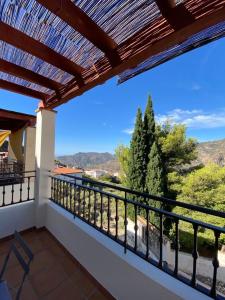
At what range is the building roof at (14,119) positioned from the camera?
16.5ft

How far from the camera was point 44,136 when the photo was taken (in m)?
3.36

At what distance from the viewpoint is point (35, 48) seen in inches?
70.7

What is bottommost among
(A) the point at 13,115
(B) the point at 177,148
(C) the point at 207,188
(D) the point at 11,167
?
(C) the point at 207,188

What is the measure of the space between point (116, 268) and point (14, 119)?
5.31 metres

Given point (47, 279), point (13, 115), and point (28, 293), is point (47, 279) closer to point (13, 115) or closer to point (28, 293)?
point (28, 293)

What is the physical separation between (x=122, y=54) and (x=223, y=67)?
85.9ft

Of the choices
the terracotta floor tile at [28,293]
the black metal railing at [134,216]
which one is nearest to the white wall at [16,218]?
the black metal railing at [134,216]

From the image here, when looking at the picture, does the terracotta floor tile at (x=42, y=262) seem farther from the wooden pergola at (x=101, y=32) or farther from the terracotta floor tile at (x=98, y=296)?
the wooden pergola at (x=101, y=32)

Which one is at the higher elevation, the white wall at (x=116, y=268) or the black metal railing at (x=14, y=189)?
the black metal railing at (x=14, y=189)

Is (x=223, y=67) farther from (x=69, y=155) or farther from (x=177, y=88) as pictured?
(x=69, y=155)

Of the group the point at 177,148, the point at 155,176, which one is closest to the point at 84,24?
the point at 155,176

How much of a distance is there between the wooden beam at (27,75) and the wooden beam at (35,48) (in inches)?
21.6

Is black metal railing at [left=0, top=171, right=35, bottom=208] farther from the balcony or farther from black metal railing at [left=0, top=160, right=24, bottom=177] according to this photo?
black metal railing at [left=0, top=160, right=24, bottom=177]

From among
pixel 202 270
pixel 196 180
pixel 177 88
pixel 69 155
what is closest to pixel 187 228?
pixel 202 270
